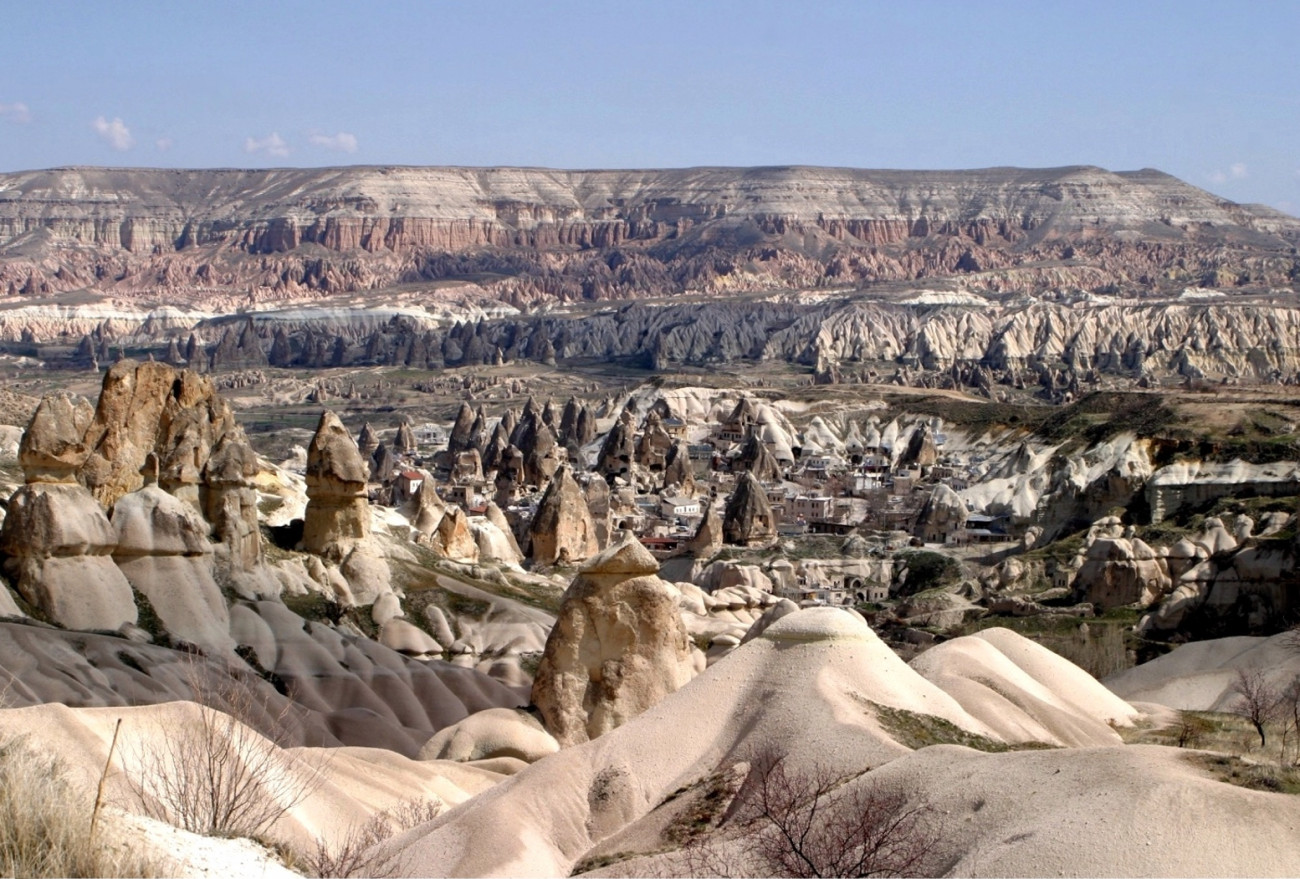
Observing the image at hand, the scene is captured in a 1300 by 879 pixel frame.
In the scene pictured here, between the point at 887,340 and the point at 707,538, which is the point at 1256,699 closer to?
the point at 707,538

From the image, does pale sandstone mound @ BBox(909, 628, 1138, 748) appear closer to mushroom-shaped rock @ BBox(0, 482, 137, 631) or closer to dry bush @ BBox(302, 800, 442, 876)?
dry bush @ BBox(302, 800, 442, 876)

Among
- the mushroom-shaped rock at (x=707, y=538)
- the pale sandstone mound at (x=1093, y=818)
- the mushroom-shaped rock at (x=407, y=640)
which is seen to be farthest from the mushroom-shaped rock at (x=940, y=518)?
the pale sandstone mound at (x=1093, y=818)

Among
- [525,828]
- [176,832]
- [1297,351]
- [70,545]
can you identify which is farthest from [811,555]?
[1297,351]

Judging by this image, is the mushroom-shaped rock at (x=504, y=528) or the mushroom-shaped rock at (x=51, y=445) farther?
the mushroom-shaped rock at (x=504, y=528)

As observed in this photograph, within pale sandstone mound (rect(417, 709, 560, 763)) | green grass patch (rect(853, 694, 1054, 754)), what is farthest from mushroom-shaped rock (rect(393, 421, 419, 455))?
green grass patch (rect(853, 694, 1054, 754))

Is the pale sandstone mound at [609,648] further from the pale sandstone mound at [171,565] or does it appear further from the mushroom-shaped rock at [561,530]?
the mushroom-shaped rock at [561,530]

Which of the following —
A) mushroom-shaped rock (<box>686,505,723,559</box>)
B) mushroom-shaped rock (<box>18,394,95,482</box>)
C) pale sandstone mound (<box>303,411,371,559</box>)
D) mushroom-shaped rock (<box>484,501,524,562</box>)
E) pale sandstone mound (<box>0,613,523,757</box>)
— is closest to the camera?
pale sandstone mound (<box>0,613,523,757</box>)
